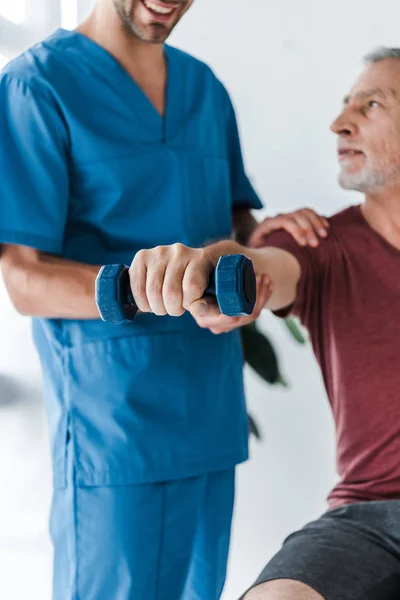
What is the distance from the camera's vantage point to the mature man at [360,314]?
1.17m

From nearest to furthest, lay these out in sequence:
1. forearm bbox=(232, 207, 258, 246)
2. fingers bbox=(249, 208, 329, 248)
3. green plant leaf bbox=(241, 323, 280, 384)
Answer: fingers bbox=(249, 208, 329, 248) → forearm bbox=(232, 207, 258, 246) → green plant leaf bbox=(241, 323, 280, 384)

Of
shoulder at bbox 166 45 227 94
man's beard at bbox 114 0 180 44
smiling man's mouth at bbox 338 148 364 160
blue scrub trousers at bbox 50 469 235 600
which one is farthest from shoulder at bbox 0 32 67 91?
blue scrub trousers at bbox 50 469 235 600

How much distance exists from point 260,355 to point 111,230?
28.7 inches

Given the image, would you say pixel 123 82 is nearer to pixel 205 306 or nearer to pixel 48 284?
pixel 48 284

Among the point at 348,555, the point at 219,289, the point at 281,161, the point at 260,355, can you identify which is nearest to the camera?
the point at 219,289

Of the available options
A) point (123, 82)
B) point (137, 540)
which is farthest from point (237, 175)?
point (137, 540)

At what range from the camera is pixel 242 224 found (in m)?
1.53

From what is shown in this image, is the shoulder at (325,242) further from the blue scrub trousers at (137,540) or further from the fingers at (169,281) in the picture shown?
the fingers at (169,281)

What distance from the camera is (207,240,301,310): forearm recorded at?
48.8 inches

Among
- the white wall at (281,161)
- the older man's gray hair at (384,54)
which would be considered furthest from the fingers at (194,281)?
the white wall at (281,161)

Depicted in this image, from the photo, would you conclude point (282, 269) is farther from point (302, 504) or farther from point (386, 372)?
point (302, 504)

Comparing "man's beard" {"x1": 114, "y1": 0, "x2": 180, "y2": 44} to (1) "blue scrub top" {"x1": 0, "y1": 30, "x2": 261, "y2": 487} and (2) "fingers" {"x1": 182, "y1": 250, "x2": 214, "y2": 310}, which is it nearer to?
(1) "blue scrub top" {"x1": 0, "y1": 30, "x2": 261, "y2": 487}

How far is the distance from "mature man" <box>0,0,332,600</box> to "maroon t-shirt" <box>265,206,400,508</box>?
8 cm

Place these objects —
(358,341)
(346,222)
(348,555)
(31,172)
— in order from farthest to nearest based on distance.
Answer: (346,222) → (358,341) → (31,172) → (348,555)
